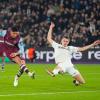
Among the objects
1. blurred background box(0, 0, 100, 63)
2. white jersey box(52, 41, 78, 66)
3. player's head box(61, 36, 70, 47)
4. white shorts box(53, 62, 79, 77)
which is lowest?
blurred background box(0, 0, 100, 63)

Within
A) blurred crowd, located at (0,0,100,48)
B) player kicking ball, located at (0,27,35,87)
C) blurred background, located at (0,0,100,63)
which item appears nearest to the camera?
player kicking ball, located at (0,27,35,87)

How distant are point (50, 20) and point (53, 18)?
0.99 ft

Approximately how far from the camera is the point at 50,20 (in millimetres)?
38031

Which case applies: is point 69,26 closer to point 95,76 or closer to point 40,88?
point 95,76

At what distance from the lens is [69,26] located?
37406 millimetres

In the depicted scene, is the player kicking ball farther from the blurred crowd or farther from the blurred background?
the blurred crowd

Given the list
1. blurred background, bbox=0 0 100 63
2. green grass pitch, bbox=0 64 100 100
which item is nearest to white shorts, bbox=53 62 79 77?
green grass pitch, bbox=0 64 100 100

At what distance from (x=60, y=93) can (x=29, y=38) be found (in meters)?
19.7

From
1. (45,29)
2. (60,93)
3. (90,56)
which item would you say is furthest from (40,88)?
(45,29)

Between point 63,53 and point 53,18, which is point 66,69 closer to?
point 63,53

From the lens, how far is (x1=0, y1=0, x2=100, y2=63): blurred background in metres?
35.6

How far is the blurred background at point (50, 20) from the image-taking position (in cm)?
3562

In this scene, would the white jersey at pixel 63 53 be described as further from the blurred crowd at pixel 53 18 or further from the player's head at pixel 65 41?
the blurred crowd at pixel 53 18

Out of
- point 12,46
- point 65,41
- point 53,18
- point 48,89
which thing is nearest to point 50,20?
point 53,18
